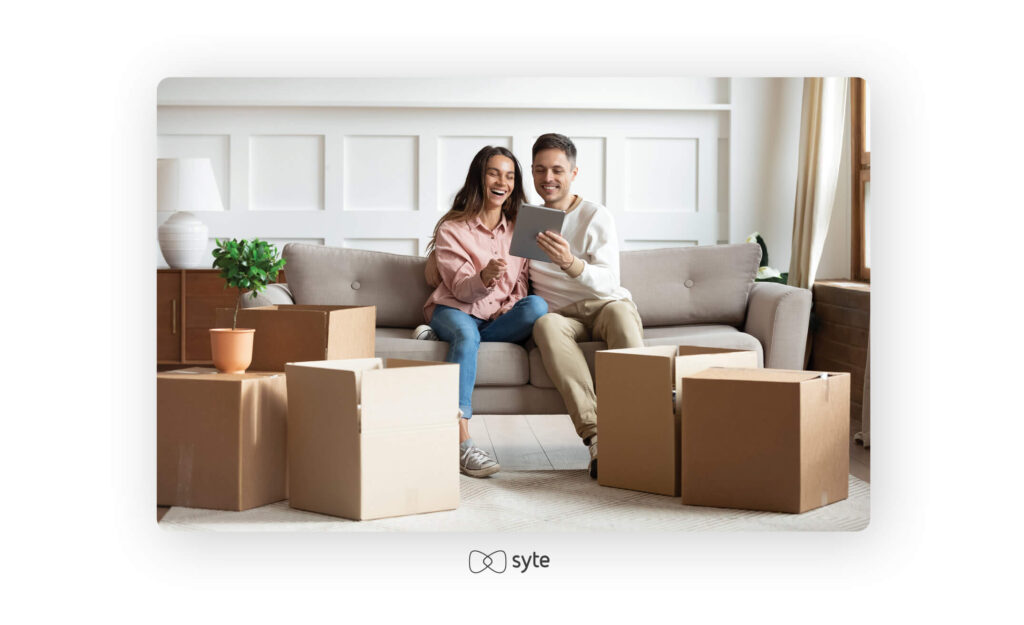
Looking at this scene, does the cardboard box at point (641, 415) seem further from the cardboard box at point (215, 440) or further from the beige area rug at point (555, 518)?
the cardboard box at point (215, 440)

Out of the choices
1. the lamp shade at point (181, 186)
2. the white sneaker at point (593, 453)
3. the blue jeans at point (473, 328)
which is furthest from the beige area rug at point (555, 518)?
the lamp shade at point (181, 186)

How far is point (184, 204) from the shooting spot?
3387 mm

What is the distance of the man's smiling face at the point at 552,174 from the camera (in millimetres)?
2449

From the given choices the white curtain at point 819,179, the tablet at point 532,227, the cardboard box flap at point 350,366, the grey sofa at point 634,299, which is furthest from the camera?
the white curtain at point 819,179

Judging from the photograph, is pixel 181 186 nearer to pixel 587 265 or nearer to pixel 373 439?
pixel 587 265

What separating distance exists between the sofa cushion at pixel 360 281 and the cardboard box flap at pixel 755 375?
3.61 ft

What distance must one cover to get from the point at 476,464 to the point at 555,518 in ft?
1.21

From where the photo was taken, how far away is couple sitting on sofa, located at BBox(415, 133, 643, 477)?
7.43 ft

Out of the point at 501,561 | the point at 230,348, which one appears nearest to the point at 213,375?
the point at 230,348

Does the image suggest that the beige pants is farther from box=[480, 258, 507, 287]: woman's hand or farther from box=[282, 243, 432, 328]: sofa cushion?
box=[282, 243, 432, 328]: sofa cushion

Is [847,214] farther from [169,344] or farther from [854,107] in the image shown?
[169,344]

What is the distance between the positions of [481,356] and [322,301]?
569mm

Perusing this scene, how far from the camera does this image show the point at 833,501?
182cm

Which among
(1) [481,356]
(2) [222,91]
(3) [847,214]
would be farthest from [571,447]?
(2) [222,91]
